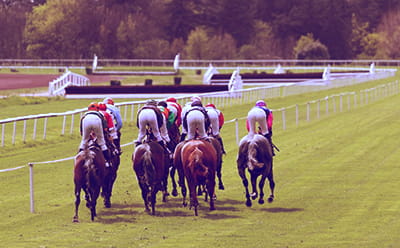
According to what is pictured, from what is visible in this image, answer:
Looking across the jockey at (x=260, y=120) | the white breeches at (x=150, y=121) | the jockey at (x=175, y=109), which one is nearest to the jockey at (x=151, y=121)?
the white breeches at (x=150, y=121)

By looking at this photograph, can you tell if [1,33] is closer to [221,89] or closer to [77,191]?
[221,89]

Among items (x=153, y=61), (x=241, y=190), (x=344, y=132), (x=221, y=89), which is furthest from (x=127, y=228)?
(x=153, y=61)

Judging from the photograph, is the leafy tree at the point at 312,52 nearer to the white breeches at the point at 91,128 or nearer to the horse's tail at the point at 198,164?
the horse's tail at the point at 198,164

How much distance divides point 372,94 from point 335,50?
60050 mm

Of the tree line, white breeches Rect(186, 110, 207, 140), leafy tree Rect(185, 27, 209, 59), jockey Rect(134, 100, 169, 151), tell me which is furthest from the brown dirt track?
white breeches Rect(186, 110, 207, 140)

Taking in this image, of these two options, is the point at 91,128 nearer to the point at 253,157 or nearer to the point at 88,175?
the point at 88,175

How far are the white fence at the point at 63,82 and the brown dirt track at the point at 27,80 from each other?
1.78 m

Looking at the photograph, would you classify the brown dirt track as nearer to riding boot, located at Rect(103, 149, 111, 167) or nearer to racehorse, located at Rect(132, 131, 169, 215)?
riding boot, located at Rect(103, 149, 111, 167)

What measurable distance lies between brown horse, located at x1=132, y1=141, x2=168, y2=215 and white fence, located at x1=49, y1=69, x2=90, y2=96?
3944 centimetres

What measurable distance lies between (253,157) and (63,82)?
45.3 m

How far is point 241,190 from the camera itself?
18.7 m

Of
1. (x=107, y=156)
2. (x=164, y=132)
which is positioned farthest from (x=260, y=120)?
(x=107, y=156)

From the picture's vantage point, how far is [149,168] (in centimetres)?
1563

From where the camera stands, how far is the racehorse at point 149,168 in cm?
1563
